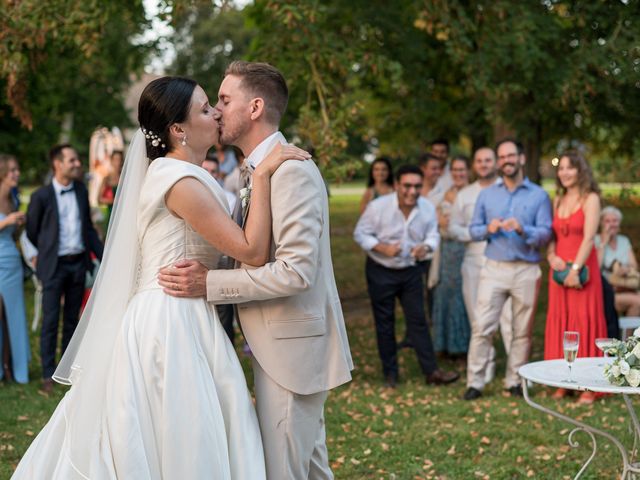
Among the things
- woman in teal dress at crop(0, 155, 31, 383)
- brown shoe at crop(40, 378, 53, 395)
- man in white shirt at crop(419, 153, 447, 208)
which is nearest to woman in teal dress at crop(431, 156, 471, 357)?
man in white shirt at crop(419, 153, 447, 208)

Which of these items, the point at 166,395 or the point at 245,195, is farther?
the point at 245,195

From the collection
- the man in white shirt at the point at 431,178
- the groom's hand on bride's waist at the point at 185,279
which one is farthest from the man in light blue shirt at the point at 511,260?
the groom's hand on bride's waist at the point at 185,279

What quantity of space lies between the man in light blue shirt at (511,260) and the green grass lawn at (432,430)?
427 mm

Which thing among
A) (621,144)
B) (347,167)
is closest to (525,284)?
(347,167)

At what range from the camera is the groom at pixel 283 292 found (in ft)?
11.9

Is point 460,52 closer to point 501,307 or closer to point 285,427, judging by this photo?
point 501,307

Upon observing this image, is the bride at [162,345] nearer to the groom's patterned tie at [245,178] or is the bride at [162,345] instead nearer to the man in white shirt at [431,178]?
the groom's patterned tie at [245,178]

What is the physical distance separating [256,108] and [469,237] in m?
5.14

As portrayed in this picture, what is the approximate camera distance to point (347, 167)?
8922 mm

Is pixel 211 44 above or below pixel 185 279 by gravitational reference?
above

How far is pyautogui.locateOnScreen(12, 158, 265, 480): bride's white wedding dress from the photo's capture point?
3631 millimetres

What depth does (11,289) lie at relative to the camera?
9148 mm

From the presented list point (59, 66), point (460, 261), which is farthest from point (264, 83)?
point (59, 66)

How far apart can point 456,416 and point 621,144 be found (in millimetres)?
10202
